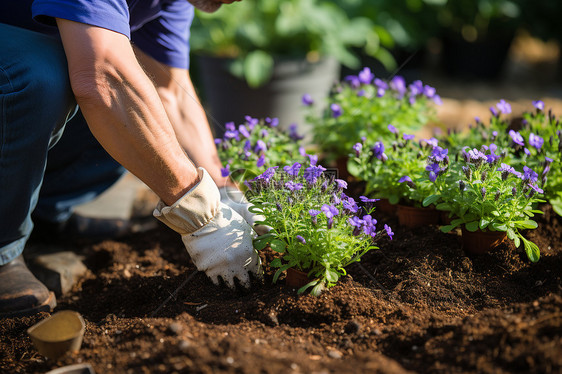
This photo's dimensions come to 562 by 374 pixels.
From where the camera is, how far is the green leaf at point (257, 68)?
3.93m

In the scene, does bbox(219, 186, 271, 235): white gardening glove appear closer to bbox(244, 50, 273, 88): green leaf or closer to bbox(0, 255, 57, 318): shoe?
bbox(0, 255, 57, 318): shoe

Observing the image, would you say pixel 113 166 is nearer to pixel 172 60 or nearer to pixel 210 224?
pixel 172 60

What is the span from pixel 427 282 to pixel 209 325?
76 cm

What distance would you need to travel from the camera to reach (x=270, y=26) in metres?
4.27

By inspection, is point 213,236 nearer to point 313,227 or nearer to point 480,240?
point 313,227

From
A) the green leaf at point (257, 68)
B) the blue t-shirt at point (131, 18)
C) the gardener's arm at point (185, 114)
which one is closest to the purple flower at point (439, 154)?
the gardener's arm at point (185, 114)

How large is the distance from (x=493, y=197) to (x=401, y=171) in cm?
40

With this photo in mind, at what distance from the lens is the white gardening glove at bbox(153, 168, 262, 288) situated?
5.87 feet

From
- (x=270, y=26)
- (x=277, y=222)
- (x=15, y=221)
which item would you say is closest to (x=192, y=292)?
(x=277, y=222)

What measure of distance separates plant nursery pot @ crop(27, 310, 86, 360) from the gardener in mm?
438

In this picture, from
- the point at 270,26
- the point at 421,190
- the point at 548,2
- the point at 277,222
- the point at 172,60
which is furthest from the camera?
the point at 548,2

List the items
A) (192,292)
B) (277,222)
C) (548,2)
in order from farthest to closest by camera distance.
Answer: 1. (548,2)
2. (192,292)
3. (277,222)

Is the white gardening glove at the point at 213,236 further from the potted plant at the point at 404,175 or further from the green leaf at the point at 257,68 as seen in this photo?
the green leaf at the point at 257,68

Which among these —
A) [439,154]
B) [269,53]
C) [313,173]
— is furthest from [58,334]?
[269,53]
